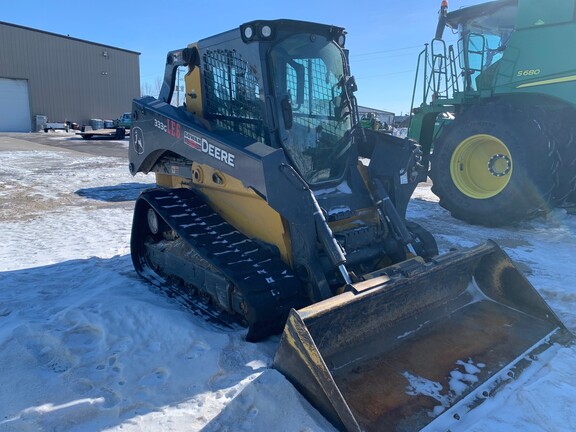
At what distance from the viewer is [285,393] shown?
2.67m

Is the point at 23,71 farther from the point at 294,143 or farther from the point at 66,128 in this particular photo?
the point at 294,143

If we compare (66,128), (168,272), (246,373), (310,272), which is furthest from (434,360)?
(66,128)

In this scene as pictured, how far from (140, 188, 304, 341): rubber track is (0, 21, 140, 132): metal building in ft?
126

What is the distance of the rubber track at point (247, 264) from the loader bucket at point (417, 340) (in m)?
0.41

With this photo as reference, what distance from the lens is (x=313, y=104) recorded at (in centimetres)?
413

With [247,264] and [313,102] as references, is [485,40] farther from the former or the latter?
[247,264]

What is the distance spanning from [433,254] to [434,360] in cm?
140

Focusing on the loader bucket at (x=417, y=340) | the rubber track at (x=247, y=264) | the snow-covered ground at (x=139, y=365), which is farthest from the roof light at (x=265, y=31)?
the snow-covered ground at (x=139, y=365)

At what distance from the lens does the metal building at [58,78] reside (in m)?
35.5

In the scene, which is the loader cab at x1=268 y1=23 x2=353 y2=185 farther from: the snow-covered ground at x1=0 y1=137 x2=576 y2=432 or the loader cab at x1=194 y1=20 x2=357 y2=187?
the snow-covered ground at x1=0 y1=137 x2=576 y2=432

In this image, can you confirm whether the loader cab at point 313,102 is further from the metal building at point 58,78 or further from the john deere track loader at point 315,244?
the metal building at point 58,78

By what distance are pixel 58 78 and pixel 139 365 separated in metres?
41.0

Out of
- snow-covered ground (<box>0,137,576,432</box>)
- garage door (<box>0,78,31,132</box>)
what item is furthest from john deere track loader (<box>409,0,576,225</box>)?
garage door (<box>0,78,31,132</box>)

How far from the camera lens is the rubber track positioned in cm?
321
